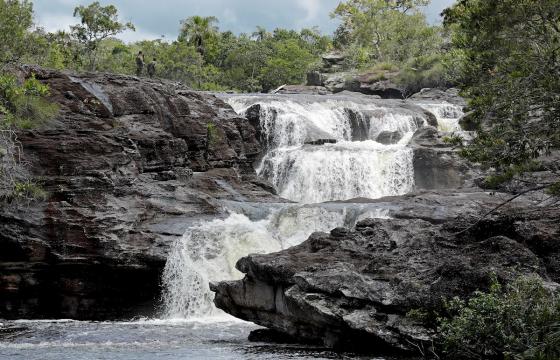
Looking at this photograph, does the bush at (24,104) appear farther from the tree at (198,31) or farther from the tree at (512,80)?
the tree at (198,31)

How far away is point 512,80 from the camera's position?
14.1 meters

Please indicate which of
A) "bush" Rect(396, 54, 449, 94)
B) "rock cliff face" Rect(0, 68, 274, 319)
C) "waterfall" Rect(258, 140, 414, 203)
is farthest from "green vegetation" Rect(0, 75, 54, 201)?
"bush" Rect(396, 54, 449, 94)

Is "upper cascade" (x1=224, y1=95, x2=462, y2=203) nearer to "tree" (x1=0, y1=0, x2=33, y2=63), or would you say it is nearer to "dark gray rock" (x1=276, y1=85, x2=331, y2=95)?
"tree" (x1=0, y1=0, x2=33, y2=63)

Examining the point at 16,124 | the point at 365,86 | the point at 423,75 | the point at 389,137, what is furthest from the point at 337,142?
the point at 423,75

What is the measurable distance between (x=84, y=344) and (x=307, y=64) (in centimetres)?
6022

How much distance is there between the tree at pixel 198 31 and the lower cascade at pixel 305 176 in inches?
1268

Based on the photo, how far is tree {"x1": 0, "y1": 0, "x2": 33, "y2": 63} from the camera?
23.6 metres

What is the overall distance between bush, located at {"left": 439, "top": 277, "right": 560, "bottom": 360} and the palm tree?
61254 mm

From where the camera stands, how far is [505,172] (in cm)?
1318

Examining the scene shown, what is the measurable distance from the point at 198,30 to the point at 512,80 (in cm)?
6012

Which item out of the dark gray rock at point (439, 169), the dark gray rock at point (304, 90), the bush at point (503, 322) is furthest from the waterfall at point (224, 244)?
the dark gray rock at point (304, 90)

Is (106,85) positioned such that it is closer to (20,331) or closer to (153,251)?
(153,251)

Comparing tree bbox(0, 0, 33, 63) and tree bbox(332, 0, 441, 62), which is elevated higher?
tree bbox(332, 0, 441, 62)

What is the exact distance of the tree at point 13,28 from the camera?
2361 centimetres
